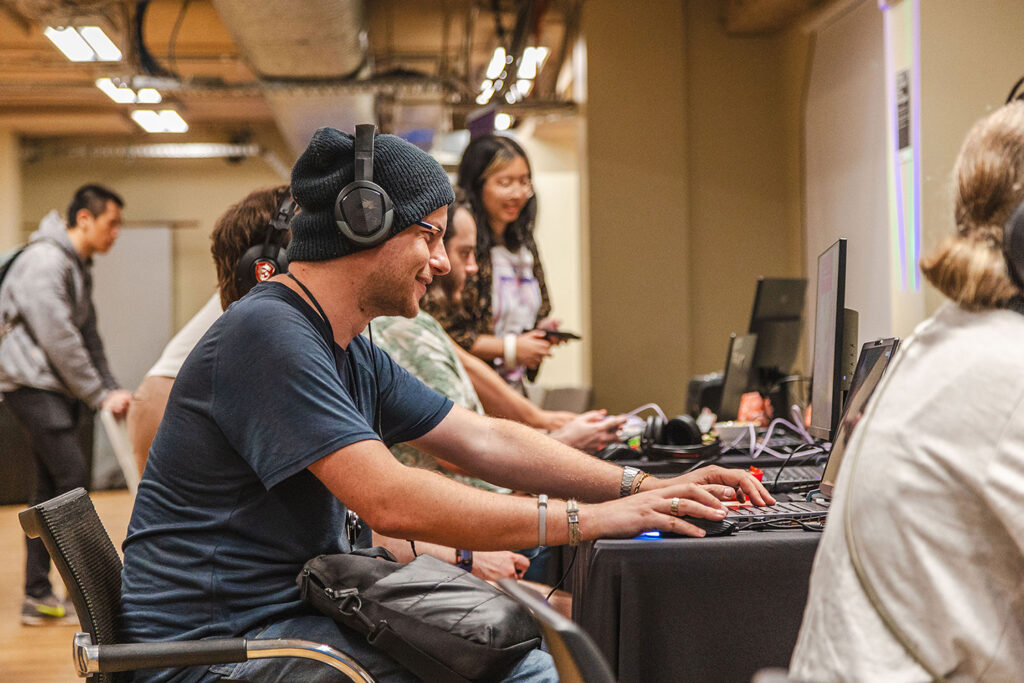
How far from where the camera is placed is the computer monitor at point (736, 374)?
2.96m

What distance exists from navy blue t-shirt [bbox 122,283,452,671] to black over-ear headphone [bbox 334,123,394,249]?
15cm

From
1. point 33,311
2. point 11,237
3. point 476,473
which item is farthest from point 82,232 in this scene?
point 11,237

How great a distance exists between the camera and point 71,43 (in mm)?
5605

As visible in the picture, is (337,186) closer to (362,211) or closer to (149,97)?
(362,211)

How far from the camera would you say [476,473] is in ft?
5.59

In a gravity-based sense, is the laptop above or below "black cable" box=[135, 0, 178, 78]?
below

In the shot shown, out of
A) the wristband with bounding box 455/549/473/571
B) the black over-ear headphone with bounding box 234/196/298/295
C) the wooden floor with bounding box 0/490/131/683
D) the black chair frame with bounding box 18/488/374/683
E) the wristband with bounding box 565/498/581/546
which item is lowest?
the wooden floor with bounding box 0/490/131/683

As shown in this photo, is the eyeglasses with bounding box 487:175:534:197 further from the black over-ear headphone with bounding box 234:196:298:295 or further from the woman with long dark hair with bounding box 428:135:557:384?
the black over-ear headphone with bounding box 234:196:298:295

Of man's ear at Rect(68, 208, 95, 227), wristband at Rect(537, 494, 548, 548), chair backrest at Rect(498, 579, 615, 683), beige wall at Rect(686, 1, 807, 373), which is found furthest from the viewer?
beige wall at Rect(686, 1, 807, 373)

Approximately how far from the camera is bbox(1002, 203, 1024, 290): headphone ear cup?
88 cm

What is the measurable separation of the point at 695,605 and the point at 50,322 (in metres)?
3.38

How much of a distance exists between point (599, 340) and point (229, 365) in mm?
4247

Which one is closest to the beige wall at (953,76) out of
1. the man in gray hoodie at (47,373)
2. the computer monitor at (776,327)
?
the computer monitor at (776,327)

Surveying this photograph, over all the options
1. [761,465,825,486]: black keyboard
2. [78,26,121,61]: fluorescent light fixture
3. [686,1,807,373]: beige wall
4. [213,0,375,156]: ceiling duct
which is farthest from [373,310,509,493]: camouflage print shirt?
[78,26,121,61]: fluorescent light fixture
